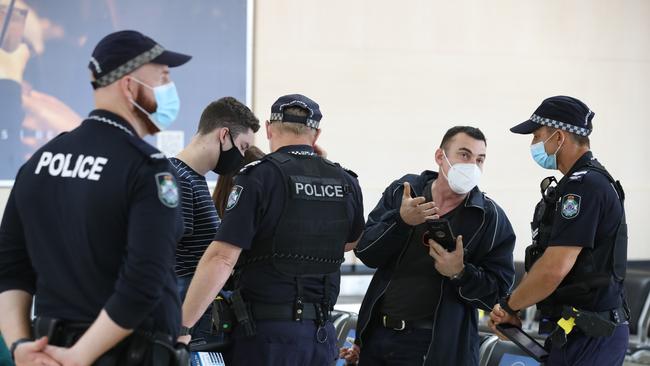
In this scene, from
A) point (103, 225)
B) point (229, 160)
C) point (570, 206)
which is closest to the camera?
point (103, 225)

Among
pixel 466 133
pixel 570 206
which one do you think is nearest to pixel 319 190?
pixel 466 133

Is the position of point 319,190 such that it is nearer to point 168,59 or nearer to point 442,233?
point 442,233

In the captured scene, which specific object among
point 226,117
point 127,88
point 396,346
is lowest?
point 396,346

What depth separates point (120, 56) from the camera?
2.12 metres

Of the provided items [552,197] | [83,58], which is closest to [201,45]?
[83,58]

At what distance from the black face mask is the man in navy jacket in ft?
1.94

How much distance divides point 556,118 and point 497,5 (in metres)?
4.24

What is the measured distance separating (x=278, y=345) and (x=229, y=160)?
0.88 m

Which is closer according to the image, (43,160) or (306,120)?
(43,160)

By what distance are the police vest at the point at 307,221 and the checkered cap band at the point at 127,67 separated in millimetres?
940

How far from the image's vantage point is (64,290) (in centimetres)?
208

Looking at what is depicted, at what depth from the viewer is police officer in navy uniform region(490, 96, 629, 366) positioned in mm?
3170

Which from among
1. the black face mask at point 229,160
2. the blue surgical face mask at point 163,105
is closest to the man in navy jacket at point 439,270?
the black face mask at point 229,160

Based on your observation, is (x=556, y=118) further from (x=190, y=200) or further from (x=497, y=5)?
(x=497, y=5)
